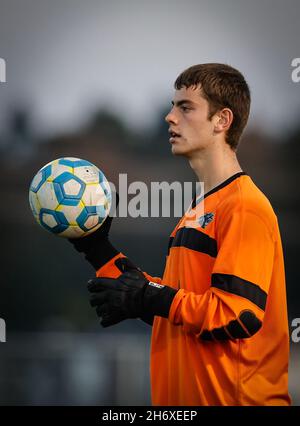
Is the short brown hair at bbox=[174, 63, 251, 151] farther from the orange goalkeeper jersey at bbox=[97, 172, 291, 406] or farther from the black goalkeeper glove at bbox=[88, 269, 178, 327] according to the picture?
the black goalkeeper glove at bbox=[88, 269, 178, 327]

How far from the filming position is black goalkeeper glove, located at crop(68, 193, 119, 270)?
380 centimetres

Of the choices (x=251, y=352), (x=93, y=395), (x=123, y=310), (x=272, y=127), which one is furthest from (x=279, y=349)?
(x=272, y=127)

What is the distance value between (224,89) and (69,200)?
38.0 inches

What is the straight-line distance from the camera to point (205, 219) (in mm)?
3418

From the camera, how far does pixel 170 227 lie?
520 inches

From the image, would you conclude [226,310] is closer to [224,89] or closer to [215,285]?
[215,285]

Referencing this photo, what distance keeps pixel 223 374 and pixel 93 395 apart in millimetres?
6216

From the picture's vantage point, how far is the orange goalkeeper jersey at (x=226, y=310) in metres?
3.12

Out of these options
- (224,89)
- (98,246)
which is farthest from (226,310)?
(224,89)

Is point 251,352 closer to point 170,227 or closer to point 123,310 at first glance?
point 123,310

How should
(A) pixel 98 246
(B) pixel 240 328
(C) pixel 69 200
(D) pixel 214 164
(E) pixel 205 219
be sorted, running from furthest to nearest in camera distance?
(A) pixel 98 246, (C) pixel 69 200, (D) pixel 214 164, (E) pixel 205 219, (B) pixel 240 328

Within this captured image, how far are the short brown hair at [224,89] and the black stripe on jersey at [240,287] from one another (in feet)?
2.69

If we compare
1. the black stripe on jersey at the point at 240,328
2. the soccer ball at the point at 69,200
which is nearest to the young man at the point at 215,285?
the black stripe on jersey at the point at 240,328

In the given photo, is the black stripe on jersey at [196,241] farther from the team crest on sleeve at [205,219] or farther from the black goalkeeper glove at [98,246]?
the black goalkeeper glove at [98,246]
